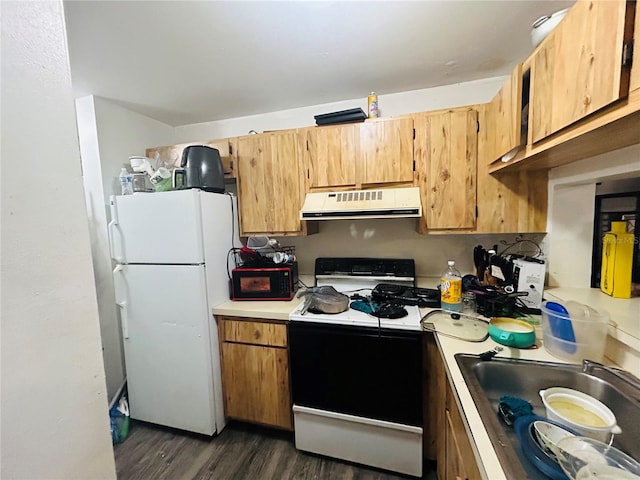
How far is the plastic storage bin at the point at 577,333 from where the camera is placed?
1.03 m

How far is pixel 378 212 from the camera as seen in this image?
5.62ft

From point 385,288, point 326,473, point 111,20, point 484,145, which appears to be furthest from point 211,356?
point 484,145

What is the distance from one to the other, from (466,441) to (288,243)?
1.84m

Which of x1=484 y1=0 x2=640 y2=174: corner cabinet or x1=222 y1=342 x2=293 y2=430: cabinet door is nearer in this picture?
x1=484 y1=0 x2=640 y2=174: corner cabinet

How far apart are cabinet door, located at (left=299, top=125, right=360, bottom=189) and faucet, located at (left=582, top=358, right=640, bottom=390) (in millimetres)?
1453

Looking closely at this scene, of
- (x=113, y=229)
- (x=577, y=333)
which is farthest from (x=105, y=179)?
(x=577, y=333)

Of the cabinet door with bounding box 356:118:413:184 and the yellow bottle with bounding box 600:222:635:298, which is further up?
the cabinet door with bounding box 356:118:413:184

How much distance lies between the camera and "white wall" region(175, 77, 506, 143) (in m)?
1.96

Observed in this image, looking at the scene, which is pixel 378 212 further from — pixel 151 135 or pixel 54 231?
pixel 151 135

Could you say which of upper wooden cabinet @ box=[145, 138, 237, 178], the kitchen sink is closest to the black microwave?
upper wooden cabinet @ box=[145, 138, 237, 178]

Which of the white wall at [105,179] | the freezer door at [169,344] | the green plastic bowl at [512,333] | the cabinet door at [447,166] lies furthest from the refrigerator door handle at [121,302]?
the green plastic bowl at [512,333]

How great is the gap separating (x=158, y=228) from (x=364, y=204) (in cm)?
138

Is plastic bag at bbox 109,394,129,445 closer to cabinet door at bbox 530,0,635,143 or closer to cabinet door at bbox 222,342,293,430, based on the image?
cabinet door at bbox 222,342,293,430

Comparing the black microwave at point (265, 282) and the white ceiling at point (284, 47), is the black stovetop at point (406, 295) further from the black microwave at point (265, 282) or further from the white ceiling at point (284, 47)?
the white ceiling at point (284, 47)
